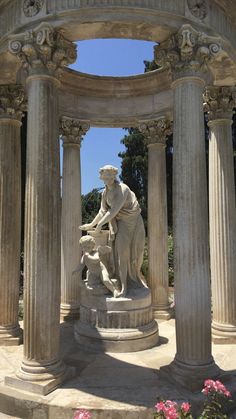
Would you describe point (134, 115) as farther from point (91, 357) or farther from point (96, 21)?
point (91, 357)

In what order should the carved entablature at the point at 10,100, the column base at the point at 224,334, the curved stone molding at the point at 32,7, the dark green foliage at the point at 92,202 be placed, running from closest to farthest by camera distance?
the curved stone molding at the point at 32,7 → the column base at the point at 224,334 → the carved entablature at the point at 10,100 → the dark green foliage at the point at 92,202

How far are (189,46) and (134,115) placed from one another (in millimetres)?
9685

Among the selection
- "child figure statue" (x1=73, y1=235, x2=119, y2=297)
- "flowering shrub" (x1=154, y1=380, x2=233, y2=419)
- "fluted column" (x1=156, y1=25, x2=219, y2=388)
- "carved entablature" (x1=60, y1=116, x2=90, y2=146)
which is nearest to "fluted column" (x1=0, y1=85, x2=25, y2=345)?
"child figure statue" (x1=73, y1=235, x2=119, y2=297)

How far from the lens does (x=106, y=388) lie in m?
10.5

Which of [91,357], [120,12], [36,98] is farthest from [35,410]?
[120,12]

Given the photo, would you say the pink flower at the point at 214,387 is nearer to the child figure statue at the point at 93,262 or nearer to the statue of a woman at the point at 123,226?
the statue of a woman at the point at 123,226

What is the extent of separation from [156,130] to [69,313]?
10.7 meters

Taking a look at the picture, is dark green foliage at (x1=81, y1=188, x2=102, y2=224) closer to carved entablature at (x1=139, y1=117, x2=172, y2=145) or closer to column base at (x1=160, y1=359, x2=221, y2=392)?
carved entablature at (x1=139, y1=117, x2=172, y2=145)

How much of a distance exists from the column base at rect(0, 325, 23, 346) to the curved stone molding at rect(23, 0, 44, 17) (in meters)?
11.4

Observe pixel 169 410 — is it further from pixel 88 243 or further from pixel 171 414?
pixel 88 243

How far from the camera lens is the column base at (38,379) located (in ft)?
32.9

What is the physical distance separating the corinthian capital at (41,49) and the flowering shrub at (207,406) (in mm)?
9317

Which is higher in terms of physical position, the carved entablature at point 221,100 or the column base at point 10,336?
the carved entablature at point 221,100

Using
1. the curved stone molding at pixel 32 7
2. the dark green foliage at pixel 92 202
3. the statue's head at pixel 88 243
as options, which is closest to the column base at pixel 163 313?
the statue's head at pixel 88 243
